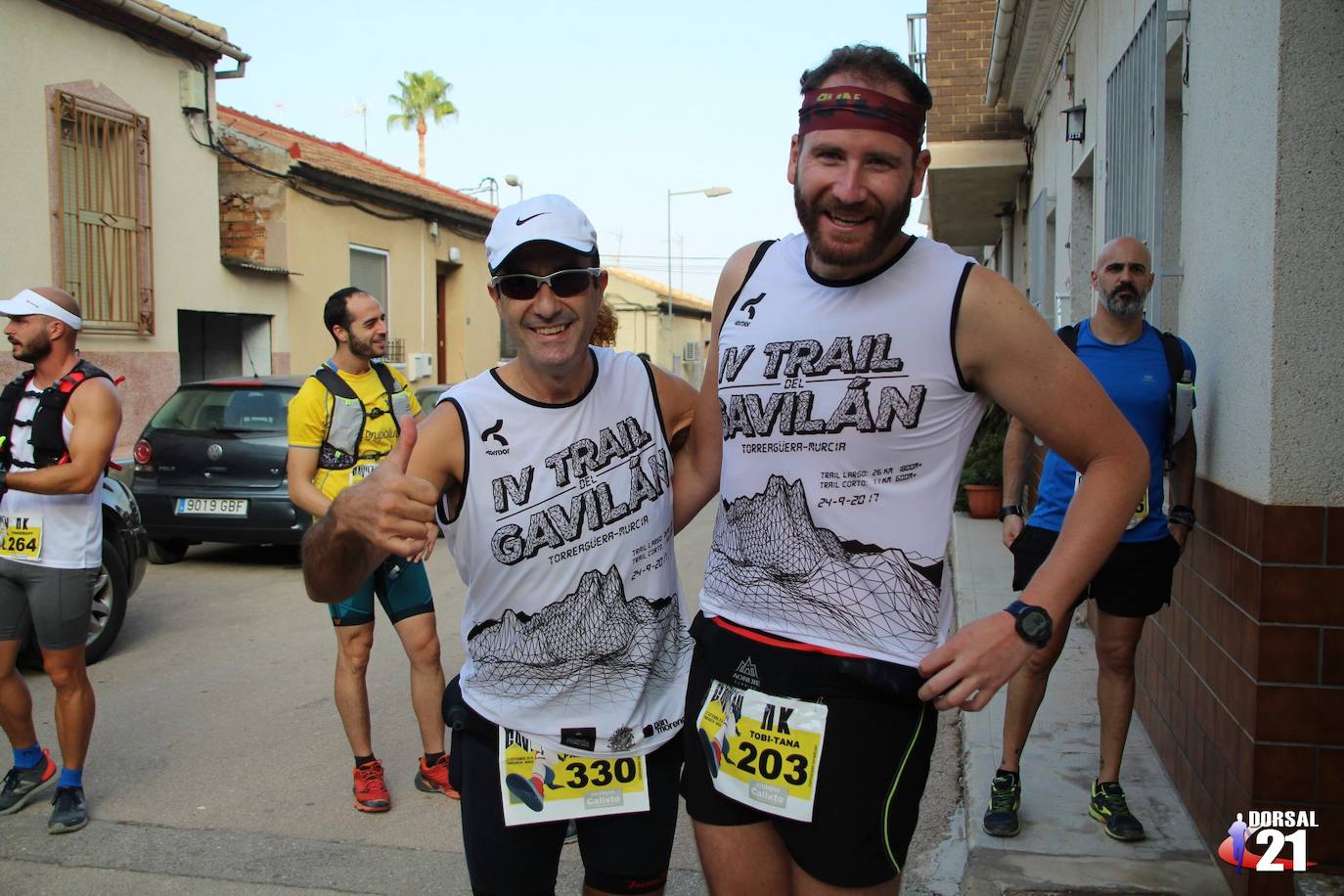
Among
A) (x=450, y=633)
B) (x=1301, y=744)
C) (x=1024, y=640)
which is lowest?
(x=450, y=633)

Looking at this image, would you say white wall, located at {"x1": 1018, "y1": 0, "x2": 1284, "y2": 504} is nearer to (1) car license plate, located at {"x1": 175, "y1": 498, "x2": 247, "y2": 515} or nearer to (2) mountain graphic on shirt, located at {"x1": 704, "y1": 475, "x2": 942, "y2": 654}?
(2) mountain graphic on shirt, located at {"x1": 704, "y1": 475, "x2": 942, "y2": 654}

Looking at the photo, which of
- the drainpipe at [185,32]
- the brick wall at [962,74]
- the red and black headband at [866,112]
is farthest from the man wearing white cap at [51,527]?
the drainpipe at [185,32]

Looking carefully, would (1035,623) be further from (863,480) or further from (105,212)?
(105,212)

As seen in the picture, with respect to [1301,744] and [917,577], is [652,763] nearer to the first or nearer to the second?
[917,577]

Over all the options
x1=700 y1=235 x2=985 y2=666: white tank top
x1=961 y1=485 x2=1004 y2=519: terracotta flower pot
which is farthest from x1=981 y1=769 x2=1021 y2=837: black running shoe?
x1=961 y1=485 x2=1004 y2=519: terracotta flower pot

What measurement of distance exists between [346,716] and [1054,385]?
3.51 meters

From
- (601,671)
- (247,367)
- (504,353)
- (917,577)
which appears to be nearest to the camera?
(917,577)

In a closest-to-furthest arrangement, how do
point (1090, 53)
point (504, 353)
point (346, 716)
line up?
point (346, 716) < point (1090, 53) < point (504, 353)

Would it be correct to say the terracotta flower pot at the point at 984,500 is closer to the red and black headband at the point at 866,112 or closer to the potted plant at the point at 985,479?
the potted plant at the point at 985,479

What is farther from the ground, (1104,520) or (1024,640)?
(1104,520)

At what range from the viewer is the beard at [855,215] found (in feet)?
7.24

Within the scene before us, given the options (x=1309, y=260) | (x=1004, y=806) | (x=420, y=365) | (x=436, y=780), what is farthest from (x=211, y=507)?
(x=420, y=365)

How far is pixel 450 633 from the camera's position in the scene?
7.52m

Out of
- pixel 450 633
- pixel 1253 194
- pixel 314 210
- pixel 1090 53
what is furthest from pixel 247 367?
pixel 1253 194
